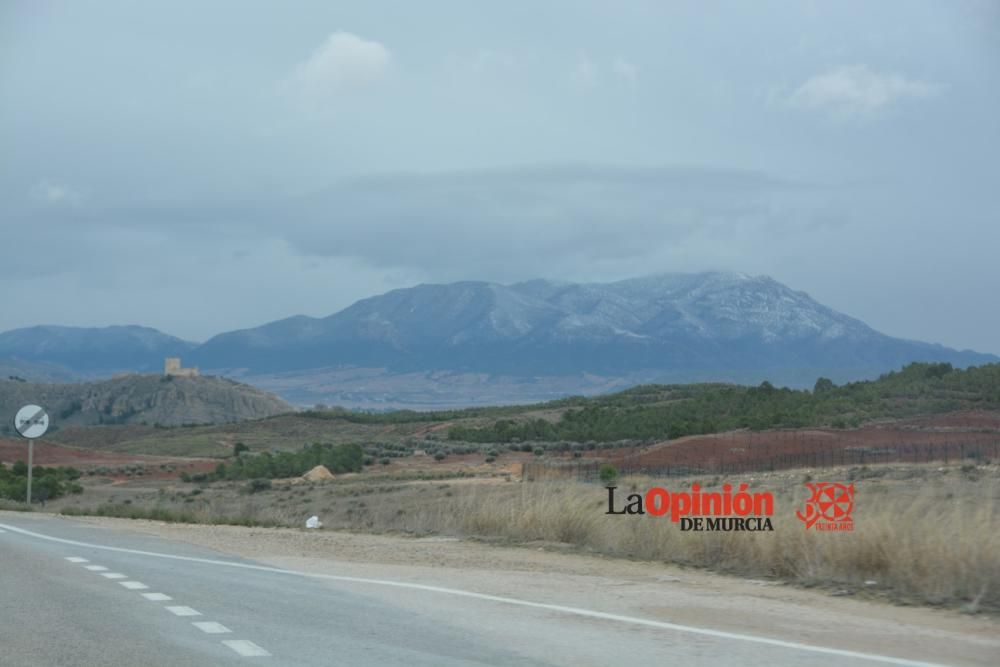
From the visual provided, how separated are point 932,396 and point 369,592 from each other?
56.0 metres

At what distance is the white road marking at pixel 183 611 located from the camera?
33.8 ft

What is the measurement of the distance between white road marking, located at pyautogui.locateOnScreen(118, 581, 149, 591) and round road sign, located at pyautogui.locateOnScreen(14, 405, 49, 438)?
15.3 m

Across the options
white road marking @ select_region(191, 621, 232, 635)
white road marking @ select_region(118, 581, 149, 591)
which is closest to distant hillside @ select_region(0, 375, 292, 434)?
white road marking @ select_region(118, 581, 149, 591)

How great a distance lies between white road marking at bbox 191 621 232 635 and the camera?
9430 millimetres

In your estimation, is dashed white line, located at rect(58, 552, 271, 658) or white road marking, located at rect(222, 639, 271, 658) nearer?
white road marking, located at rect(222, 639, 271, 658)

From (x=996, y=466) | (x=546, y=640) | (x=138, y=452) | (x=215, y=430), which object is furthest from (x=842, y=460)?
(x=215, y=430)

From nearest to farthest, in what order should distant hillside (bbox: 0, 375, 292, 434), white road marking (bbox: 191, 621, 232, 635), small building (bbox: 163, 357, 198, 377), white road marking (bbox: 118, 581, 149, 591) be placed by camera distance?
1. white road marking (bbox: 191, 621, 232, 635)
2. white road marking (bbox: 118, 581, 149, 591)
3. distant hillside (bbox: 0, 375, 292, 434)
4. small building (bbox: 163, 357, 198, 377)

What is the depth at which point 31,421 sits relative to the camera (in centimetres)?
2675

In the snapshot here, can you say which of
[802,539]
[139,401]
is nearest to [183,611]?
[802,539]

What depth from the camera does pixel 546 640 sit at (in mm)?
9125

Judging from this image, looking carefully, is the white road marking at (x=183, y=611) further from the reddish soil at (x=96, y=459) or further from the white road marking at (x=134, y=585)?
the reddish soil at (x=96, y=459)

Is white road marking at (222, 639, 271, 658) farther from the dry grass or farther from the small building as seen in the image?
the small building

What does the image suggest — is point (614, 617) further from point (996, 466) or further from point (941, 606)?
point (996, 466)

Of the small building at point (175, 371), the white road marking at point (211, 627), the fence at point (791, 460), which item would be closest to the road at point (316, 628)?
the white road marking at point (211, 627)
